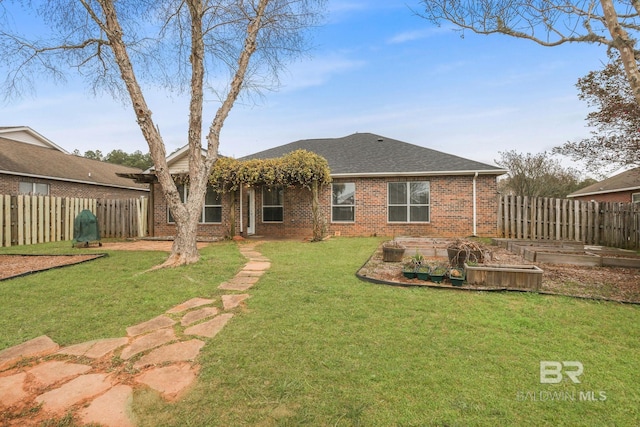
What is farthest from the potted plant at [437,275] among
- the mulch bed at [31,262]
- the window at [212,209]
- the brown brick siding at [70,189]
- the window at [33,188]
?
the window at [33,188]

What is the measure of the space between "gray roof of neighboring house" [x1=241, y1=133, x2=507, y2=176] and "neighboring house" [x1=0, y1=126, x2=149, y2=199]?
904cm

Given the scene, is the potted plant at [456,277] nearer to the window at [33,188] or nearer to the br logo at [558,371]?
the br logo at [558,371]

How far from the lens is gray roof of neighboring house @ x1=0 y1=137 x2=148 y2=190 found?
1415 cm

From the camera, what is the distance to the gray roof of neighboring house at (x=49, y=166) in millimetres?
14152

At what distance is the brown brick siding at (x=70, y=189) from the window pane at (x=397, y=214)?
1647 cm

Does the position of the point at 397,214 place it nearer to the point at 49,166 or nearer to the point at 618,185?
the point at 618,185

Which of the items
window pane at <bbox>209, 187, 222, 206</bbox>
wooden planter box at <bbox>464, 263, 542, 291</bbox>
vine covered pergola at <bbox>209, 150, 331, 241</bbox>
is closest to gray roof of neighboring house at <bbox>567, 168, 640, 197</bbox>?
vine covered pergola at <bbox>209, 150, 331, 241</bbox>

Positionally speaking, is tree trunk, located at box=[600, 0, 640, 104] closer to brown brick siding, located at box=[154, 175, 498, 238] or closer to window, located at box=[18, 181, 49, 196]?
brown brick siding, located at box=[154, 175, 498, 238]

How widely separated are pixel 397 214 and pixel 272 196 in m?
5.33

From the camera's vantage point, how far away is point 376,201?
41.2 ft

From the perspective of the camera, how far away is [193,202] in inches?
276

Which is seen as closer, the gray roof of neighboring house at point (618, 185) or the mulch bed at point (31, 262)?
the mulch bed at point (31, 262)

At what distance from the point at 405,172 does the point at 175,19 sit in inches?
346

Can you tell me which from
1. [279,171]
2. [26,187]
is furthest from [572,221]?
[26,187]
